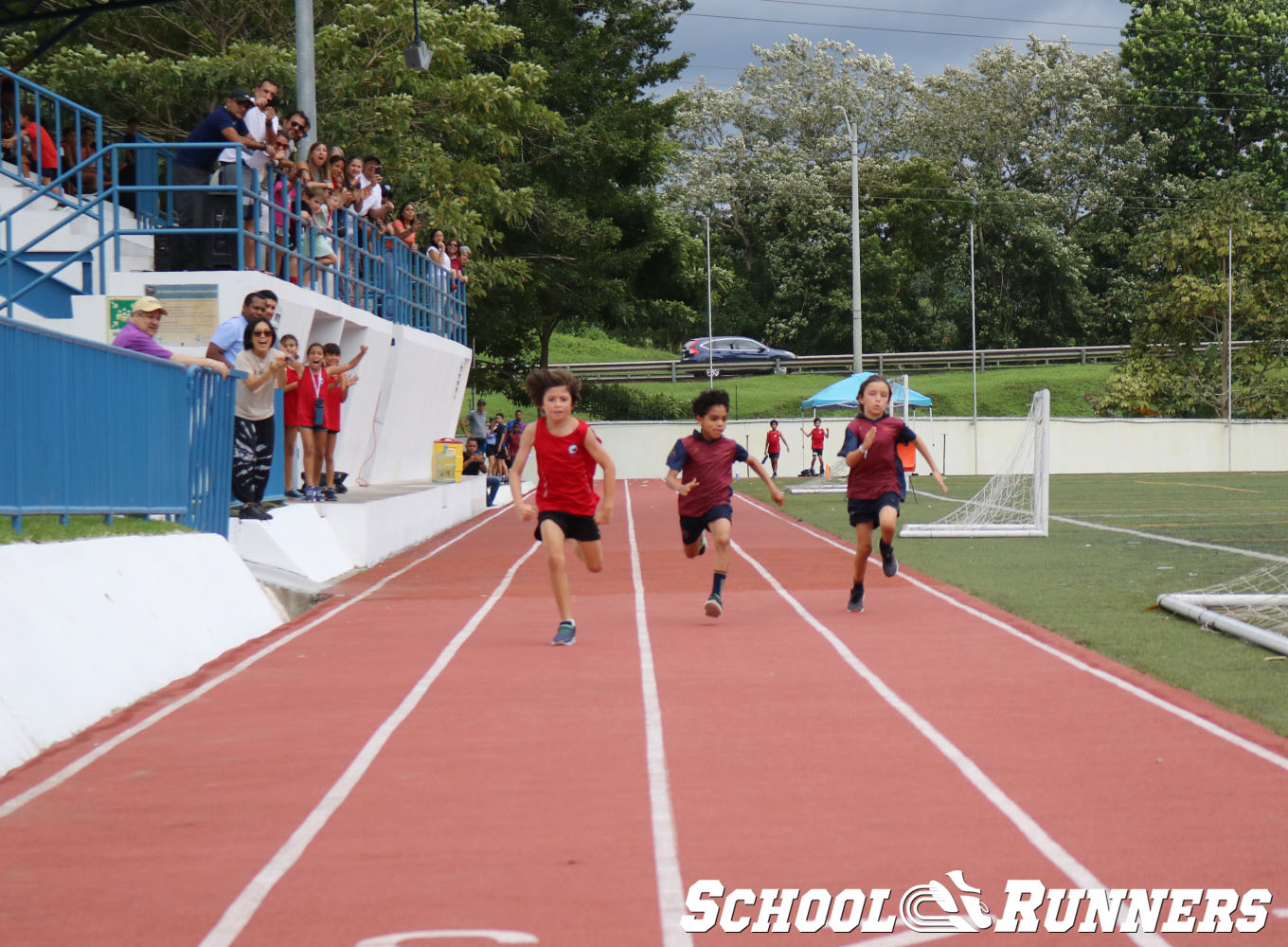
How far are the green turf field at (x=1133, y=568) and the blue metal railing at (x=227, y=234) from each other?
758cm

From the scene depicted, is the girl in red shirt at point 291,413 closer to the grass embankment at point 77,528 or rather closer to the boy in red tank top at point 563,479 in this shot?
the grass embankment at point 77,528

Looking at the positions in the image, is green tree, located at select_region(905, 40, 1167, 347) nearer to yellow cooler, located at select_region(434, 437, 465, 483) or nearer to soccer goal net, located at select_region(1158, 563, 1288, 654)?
yellow cooler, located at select_region(434, 437, 465, 483)

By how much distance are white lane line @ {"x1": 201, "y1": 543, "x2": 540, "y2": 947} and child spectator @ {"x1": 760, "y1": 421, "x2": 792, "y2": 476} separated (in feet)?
124

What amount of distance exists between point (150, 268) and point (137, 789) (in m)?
11.9

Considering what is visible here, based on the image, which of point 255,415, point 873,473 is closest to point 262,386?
point 255,415

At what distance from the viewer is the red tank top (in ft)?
34.8

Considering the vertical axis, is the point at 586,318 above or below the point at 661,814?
above

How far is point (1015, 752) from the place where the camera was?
7.15m

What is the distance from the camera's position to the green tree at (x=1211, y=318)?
55.6 metres

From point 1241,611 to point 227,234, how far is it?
35.6 ft

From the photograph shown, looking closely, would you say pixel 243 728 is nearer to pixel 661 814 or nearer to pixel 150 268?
pixel 661 814

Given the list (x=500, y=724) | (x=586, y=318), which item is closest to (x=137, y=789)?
(x=500, y=724)

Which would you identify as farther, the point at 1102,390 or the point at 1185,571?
the point at 1102,390

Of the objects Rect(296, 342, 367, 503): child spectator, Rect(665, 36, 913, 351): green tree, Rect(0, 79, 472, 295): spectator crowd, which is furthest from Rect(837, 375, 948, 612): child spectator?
Rect(665, 36, 913, 351): green tree
